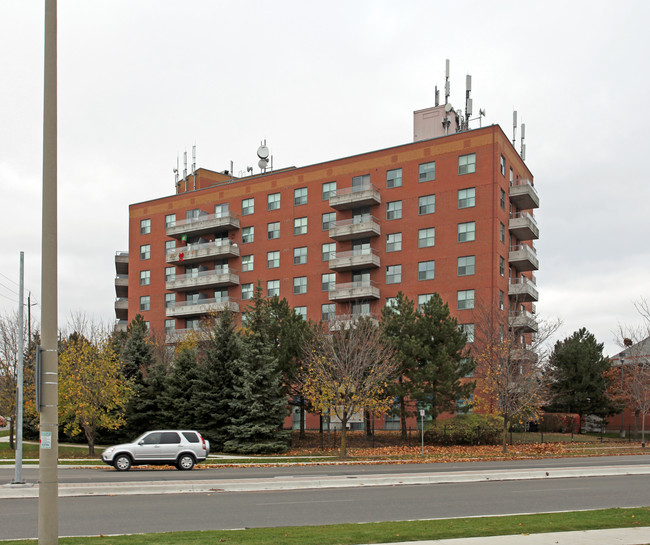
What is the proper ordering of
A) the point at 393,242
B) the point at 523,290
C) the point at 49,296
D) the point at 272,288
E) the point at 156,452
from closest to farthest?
the point at 49,296
the point at 156,452
the point at 523,290
the point at 393,242
the point at 272,288

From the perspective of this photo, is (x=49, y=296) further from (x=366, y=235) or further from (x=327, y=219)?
(x=327, y=219)

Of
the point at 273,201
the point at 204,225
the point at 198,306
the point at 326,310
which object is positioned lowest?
the point at 326,310

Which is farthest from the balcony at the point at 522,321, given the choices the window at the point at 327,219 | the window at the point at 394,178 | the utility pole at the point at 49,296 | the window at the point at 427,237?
the utility pole at the point at 49,296

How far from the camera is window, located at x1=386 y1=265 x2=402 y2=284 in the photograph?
60.2 m

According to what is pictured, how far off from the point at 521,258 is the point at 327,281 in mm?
17012

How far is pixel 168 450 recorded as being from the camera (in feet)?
94.1

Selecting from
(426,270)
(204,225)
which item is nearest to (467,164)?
(426,270)

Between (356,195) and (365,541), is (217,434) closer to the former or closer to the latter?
(356,195)

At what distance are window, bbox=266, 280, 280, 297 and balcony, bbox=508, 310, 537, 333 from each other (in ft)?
73.7

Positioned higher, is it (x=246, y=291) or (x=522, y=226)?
(x=522, y=226)

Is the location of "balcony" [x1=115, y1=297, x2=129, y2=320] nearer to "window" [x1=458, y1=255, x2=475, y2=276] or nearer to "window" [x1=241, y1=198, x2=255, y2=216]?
"window" [x1=241, y1=198, x2=255, y2=216]

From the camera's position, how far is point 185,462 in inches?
1135

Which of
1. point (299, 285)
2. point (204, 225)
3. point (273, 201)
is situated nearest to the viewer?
point (299, 285)

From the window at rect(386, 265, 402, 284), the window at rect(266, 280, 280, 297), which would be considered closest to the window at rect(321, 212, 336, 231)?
the window at rect(266, 280, 280, 297)
